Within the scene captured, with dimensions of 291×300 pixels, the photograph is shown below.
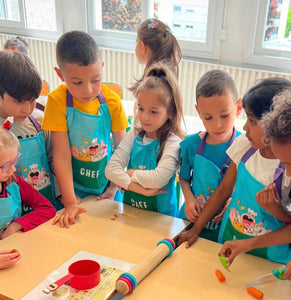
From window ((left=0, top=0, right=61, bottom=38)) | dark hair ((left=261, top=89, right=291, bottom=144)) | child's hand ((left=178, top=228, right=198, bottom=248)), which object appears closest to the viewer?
dark hair ((left=261, top=89, right=291, bottom=144))

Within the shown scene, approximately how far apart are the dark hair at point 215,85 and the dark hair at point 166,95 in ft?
0.54

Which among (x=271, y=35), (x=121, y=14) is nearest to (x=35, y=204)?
(x=271, y=35)

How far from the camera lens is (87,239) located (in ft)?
4.54

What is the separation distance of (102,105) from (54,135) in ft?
0.89

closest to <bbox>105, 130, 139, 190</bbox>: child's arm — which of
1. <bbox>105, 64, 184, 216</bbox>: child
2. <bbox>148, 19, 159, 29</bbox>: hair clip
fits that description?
<bbox>105, 64, 184, 216</bbox>: child

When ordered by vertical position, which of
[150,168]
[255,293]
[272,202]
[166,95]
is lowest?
[255,293]

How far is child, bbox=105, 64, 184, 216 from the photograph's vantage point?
1563 millimetres

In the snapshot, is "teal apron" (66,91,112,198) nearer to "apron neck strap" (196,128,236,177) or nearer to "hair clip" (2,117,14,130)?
"hair clip" (2,117,14,130)

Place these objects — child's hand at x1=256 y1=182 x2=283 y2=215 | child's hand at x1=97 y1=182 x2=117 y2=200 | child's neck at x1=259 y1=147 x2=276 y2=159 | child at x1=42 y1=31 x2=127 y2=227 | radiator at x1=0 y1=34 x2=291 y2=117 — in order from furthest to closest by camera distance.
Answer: radiator at x1=0 y1=34 x2=291 y2=117 → child's hand at x1=97 y1=182 x2=117 y2=200 → child at x1=42 y1=31 x2=127 y2=227 → child's neck at x1=259 y1=147 x2=276 y2=159 → child's hand at x1=256 y1=182 x2=283 y2=215

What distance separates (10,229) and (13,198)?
0.13m

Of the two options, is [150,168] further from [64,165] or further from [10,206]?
[10,206]

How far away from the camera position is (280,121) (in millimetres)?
997

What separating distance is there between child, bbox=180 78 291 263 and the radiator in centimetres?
260

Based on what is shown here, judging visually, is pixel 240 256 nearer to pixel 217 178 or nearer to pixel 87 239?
pixel 217 178
